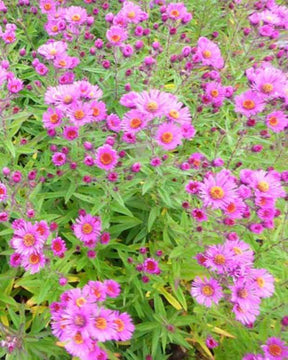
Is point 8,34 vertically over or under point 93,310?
over

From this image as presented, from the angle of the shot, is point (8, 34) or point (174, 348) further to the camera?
point (8, 34)

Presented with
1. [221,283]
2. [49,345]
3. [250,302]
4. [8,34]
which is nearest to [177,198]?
[221,283]

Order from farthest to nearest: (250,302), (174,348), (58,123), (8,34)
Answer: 1. (8,34)
2. (174,348)
3. (58,123)
4. (250,302)

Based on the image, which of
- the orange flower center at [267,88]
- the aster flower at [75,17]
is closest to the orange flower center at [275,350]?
the orange flower center at [267,88]

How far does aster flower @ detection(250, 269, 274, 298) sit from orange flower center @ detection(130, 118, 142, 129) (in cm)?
97

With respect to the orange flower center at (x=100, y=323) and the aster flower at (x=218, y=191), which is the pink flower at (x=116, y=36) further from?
the orange flower center at (x=100, y=323)

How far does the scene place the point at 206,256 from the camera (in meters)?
2.01

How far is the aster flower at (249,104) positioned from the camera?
2.41 meters

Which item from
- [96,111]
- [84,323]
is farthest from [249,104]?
[84,323]

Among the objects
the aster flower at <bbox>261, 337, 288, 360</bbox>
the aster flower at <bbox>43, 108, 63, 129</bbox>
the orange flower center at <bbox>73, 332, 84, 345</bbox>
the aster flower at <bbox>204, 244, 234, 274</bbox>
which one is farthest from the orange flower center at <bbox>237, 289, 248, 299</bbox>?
the aster flower at <bbox>43, 108, 63, 129</bbox>

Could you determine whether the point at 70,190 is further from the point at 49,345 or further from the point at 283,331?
the point at 283,331

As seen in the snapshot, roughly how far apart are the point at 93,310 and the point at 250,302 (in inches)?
31.6

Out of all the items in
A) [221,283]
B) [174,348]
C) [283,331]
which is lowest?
[174,348]

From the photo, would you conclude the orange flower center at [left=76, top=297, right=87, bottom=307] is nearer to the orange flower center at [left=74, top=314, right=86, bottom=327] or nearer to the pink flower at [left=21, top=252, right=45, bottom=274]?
the orange flower center at [left=74, top=314, right=86, bottom=327]
